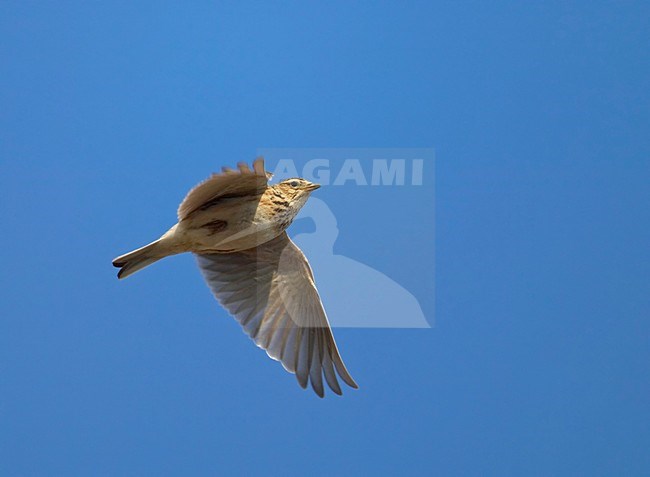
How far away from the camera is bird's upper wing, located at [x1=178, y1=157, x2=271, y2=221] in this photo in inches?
274

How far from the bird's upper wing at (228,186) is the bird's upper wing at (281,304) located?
1147 mm

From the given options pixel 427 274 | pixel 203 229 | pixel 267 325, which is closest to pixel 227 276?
pixel 267 325

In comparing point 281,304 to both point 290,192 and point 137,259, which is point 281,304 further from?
point 137,259

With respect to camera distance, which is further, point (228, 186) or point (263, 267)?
point (263, 267)

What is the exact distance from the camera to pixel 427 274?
8.24 metres

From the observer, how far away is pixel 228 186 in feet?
24.1
